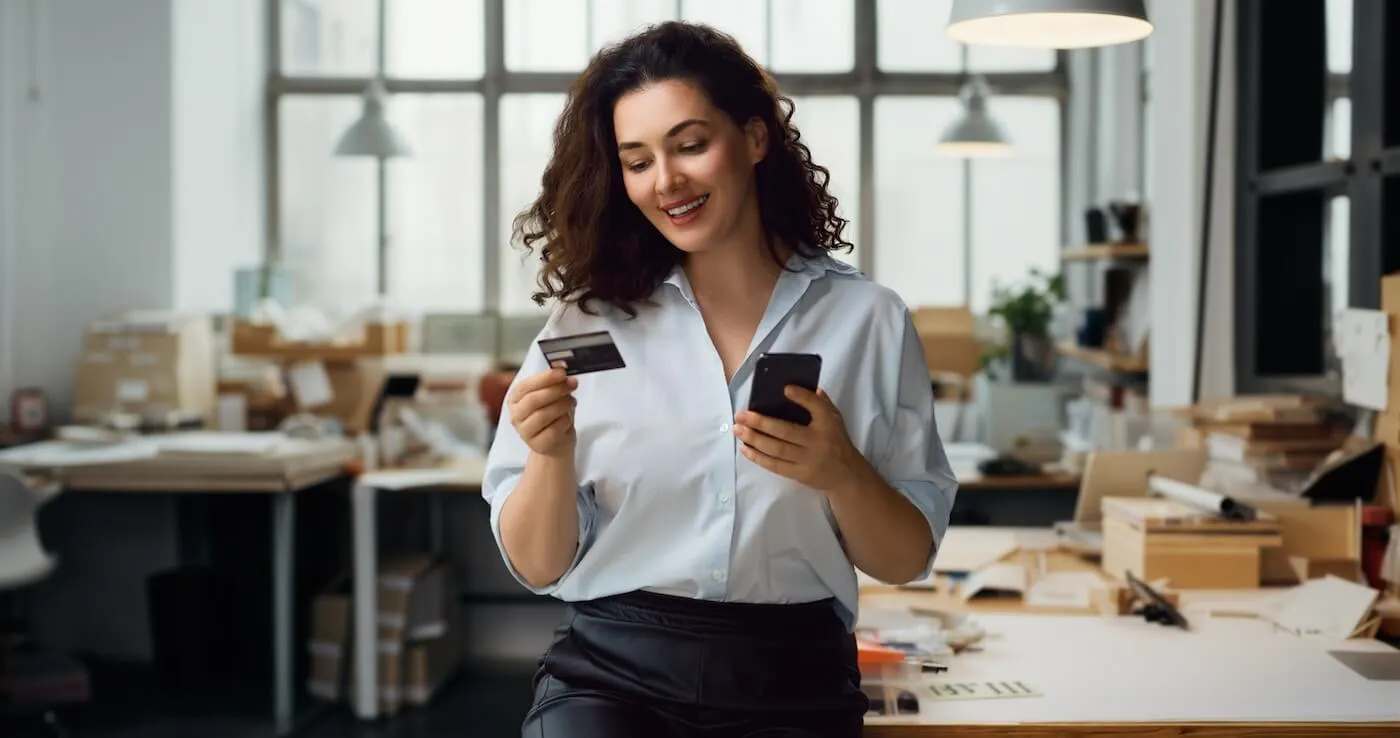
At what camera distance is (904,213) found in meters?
8.65

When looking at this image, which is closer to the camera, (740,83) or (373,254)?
(740,83)

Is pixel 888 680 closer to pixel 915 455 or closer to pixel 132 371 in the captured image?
pixel 915 455

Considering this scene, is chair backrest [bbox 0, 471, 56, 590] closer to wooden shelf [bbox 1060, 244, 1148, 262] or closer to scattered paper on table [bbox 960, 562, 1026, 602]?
scattered paper on table [bbox 960, 562, 1026, 602]

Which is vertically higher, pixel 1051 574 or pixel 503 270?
pixel 503 270

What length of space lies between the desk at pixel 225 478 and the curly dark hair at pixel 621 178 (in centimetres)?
331

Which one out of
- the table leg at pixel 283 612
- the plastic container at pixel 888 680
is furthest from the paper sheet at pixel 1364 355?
the table leg at pixel 283 612

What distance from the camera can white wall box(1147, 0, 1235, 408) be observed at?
414cm

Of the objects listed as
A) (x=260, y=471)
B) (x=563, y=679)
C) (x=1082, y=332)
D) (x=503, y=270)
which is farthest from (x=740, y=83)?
(x=503, y=270)

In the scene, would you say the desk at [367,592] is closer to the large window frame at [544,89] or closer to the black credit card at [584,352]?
the large window frame at [544,89]

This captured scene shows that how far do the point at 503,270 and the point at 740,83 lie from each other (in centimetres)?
672

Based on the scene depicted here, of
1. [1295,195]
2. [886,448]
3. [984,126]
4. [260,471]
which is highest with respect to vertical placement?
[984,126]

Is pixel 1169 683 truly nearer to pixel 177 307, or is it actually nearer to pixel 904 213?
pixel 177 307

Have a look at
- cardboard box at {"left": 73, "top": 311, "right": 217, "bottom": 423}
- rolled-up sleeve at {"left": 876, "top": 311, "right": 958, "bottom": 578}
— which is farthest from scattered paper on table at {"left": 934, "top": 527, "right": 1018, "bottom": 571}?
cardboard box at {"left": 73, "top": 311, "right": 217, "bottom": 423}

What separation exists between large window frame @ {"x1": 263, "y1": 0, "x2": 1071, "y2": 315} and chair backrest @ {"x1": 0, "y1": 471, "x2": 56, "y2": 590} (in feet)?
12.3
